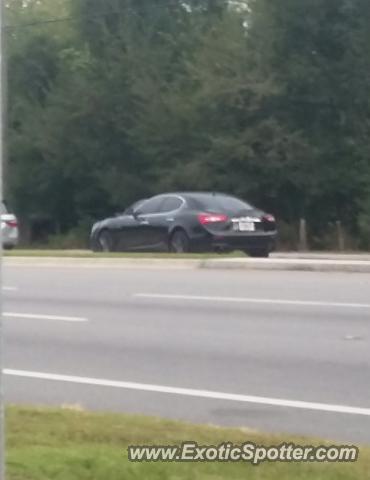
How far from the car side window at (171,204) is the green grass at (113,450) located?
1869cm

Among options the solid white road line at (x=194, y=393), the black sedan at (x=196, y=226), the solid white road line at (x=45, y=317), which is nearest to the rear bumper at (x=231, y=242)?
the black sedan at (x=196, y=226)

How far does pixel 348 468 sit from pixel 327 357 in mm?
5269

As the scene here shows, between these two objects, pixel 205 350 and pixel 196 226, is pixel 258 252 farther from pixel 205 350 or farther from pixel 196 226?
pixel 205 350

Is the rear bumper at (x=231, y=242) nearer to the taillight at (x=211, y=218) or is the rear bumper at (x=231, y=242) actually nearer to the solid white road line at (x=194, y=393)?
the taillight at (x=211, y=218)

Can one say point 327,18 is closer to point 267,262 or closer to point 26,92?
point 26,92

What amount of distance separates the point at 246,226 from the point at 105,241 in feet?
13.6

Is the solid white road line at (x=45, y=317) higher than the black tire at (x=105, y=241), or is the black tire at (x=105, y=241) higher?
the solid white road line at (x=45, y=317)

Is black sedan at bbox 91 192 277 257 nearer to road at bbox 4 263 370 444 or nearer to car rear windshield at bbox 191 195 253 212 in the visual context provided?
car rear windshield at bbox 191 195 253 212

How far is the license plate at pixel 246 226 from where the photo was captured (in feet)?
86.4

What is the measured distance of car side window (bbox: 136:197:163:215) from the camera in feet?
91.6

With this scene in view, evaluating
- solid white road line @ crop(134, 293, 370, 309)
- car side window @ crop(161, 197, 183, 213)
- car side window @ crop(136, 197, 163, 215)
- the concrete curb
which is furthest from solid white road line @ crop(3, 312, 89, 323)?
car side window @ crop(136, 197, 163, 215)

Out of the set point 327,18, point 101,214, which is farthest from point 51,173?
point 327,18

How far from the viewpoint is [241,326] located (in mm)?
14719

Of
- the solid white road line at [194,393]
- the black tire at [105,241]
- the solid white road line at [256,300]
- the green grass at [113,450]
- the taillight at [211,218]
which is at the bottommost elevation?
the black tire at [105,241]
